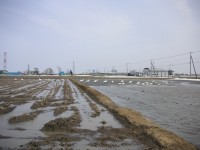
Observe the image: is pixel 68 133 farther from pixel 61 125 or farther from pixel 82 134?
pixel 61 125

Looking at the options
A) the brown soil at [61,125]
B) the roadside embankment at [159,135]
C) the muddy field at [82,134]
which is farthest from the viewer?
the brown soil at [61,125]

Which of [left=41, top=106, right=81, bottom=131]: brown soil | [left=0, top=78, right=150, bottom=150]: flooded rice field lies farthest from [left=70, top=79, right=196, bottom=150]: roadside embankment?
[left=41, top=106, right=81, bottom=131]: brown soil

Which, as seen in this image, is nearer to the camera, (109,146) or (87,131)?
(109,146)

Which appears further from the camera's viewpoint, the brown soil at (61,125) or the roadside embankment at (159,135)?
the brown soil at (61,125)

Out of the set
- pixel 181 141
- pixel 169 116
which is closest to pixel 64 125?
pixel 181 141

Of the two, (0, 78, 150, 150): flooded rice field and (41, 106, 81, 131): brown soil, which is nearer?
(0, 78, 150, 150): flooded rice field

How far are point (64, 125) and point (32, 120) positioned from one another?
204 centimetres

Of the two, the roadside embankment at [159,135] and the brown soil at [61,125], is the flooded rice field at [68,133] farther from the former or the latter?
the roadside embankment at [159,135]

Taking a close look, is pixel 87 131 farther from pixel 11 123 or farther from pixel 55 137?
pixel 11 123

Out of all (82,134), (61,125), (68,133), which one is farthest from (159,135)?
(61,125)

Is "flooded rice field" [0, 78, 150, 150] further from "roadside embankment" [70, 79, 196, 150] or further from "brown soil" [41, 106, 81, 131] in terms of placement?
"roadside embankment" [70, 79, 196, 150]

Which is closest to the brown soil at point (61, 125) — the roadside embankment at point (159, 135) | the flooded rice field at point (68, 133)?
the flooded rice field at point (68, 133)

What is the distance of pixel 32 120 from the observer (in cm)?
1269

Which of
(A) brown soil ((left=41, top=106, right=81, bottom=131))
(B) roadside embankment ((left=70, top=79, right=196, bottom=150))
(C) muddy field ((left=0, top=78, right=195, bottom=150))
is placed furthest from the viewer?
(A) brown soil ((left=41, top=106, right=81, bottom=131))
